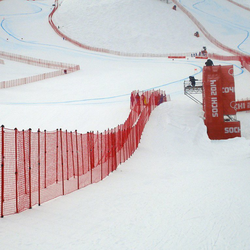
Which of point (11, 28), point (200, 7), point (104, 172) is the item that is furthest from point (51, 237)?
point (200, 7)

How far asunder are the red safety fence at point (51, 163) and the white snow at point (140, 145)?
0.34m

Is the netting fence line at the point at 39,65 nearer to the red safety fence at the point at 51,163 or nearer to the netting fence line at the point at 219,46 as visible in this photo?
the netting fence line at the point at 219,46

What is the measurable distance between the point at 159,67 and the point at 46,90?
12289 mm

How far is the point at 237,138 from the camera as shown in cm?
1909

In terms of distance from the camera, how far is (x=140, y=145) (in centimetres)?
1664

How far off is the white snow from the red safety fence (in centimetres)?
34

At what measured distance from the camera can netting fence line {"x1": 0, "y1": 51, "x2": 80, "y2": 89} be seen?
31.6 m

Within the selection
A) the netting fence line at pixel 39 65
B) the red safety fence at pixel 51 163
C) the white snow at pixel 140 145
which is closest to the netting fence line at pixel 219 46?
the white snow at pixel 140 145

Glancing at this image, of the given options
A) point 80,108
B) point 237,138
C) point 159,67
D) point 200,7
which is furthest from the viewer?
point 200,7

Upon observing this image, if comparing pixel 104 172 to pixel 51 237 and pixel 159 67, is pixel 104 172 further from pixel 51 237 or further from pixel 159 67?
pixel 159 67

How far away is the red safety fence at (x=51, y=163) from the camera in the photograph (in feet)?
22.9

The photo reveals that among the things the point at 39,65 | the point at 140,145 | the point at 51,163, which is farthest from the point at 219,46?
the point at 51,163

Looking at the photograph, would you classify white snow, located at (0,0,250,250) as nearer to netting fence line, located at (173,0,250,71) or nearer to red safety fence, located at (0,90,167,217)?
red safety fence, located at (0,90,167,217)

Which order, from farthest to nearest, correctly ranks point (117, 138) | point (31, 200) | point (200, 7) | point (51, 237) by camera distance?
point (200, 7) < point (117, 138) < point (31, 200) < point (51, 237)
